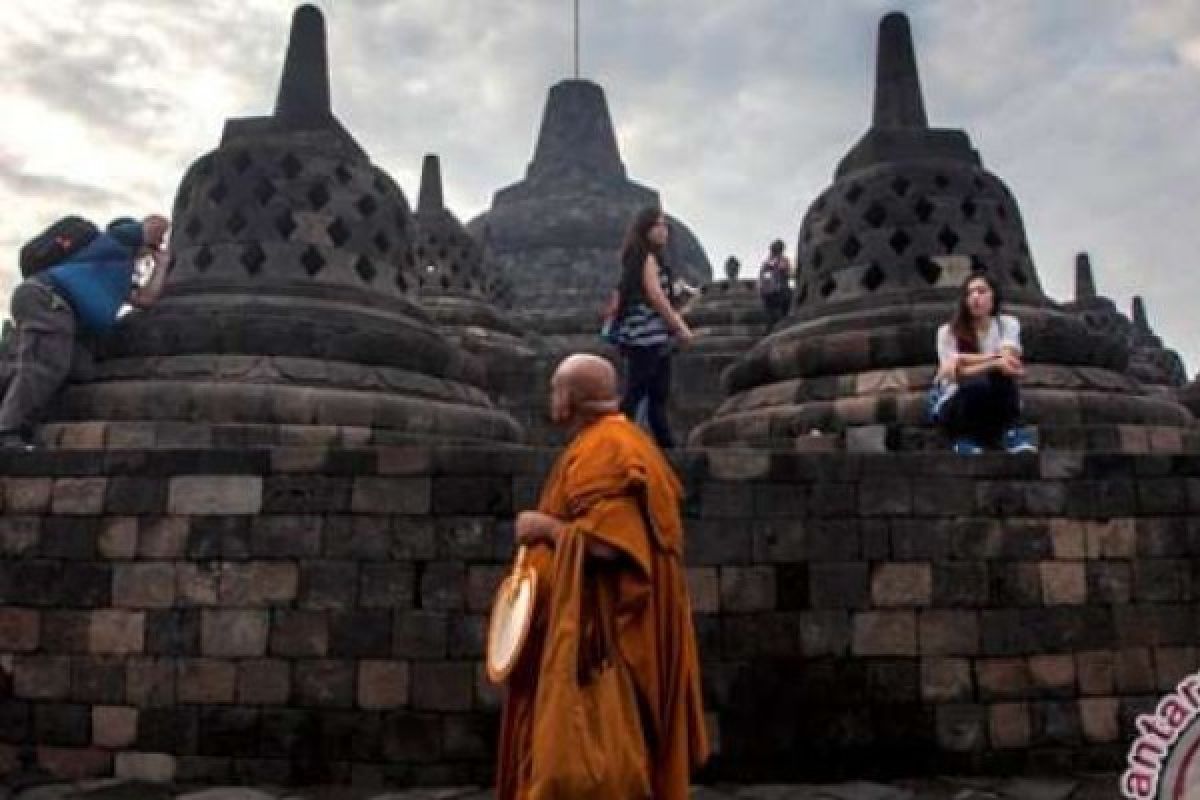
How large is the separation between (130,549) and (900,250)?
6.23 m

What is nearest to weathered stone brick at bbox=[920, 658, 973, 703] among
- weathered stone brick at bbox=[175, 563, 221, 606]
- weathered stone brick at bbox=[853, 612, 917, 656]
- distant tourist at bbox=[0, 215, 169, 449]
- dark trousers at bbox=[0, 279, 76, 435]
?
weathered stone brick at bbox=[853, 612, 917, 656]

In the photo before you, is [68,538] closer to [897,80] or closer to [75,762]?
[75,762]

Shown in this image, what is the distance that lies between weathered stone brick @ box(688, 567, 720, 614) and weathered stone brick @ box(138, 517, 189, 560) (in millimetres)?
2668

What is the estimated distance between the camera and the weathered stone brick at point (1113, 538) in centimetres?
534

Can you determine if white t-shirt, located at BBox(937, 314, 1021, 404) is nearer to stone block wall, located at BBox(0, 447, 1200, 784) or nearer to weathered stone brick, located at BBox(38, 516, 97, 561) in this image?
stone block wall, located at BBox(0, 447, 1200, 784)

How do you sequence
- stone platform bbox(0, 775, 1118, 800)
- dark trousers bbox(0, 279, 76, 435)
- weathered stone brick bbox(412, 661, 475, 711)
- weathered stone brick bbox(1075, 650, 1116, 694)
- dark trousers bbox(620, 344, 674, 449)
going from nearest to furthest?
stone platform bbox(0, 775, 1118, 800) → weathered stone brick bbox(412, 661, 475, 711) → weathered stone brick bbox(1075, 650, 1116, 694) → dark trousers bbox(0, 279, 76, 435) → dark trousers bbox(620, 344, 674, 449)

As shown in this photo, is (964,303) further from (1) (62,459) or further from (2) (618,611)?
(1) (62,459)

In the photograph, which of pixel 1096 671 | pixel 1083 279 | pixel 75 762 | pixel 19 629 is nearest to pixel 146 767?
pixel 75 762

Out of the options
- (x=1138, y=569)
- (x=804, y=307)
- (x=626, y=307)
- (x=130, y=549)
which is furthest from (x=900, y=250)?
(x=130, y=549)

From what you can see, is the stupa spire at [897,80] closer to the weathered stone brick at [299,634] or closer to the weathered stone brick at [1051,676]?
the weathered stone brick at [1051,676]

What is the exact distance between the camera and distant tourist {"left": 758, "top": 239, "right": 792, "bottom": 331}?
13.6 meters

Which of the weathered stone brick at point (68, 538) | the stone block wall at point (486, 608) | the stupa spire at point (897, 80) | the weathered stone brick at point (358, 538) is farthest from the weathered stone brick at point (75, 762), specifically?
the stupa spire at point (897, 80)

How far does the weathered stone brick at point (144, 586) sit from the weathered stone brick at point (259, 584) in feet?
0.94

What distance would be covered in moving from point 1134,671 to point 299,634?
4.40 m
